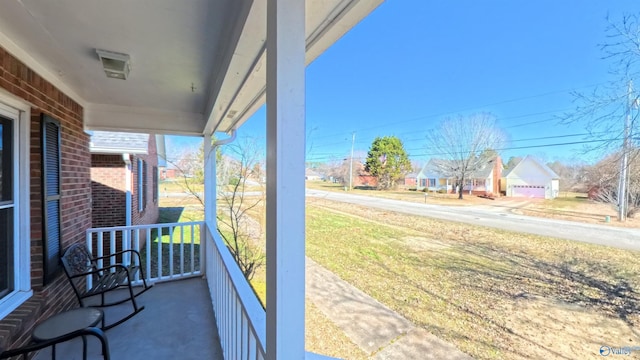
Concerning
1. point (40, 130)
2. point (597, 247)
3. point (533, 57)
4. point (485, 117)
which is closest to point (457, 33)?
point (533, 57)

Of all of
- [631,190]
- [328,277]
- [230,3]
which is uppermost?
[230,3]

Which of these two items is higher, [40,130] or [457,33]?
[457,33]

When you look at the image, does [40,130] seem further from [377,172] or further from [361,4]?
[377,172]

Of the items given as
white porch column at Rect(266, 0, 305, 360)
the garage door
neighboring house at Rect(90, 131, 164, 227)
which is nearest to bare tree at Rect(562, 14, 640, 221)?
the garage door

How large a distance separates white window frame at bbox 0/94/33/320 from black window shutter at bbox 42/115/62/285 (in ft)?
0.35

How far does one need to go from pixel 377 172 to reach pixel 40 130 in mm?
3280

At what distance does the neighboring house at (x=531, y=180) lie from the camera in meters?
2.37

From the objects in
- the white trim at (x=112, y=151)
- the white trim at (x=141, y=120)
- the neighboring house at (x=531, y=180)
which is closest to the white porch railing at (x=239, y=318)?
the white trim at (x=141, y=120)

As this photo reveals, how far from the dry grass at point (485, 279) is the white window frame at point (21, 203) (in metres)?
2.46

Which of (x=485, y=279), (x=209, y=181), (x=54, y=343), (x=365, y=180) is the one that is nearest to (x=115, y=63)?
(x=54, y=343)

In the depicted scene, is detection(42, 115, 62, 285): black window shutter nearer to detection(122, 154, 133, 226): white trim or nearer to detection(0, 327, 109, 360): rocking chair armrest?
detection(0, 327, 109, 360): rocking chair armrest

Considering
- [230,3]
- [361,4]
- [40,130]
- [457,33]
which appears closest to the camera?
[361,4]

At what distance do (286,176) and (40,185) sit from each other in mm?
2766

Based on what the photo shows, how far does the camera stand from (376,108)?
3869mm
